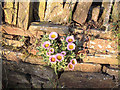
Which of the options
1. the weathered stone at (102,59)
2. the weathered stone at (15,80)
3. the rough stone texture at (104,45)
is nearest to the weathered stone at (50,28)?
the rough stone texture at (104,45)

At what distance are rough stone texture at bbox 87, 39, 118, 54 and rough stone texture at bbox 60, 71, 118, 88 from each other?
547 millimetres

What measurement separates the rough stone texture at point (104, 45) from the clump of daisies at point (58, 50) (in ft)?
1.46

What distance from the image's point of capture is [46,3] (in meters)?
3.05

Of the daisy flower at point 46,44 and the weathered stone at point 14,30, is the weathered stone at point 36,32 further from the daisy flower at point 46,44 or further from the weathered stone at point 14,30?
the daisy flower at point 46,44

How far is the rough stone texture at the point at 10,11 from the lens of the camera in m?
3.05

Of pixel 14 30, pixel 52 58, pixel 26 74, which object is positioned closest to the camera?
pixel 52 58

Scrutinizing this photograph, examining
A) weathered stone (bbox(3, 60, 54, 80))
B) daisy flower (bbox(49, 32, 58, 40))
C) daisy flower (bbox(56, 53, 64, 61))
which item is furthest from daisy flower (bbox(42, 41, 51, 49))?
weathered stone (bbox(3, 60, 54, 80))

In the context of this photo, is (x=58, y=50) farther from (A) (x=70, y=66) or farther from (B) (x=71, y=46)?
(A) (x=70, y=66)

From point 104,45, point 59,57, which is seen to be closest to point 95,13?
point 104,45

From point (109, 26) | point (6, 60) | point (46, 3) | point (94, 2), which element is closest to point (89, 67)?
point (109, 26)

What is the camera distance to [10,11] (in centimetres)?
309

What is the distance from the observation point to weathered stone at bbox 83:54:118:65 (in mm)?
2967

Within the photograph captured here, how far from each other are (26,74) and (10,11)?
Answer: 1.45 m

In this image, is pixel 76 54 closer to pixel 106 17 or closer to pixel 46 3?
pixel 106 17
